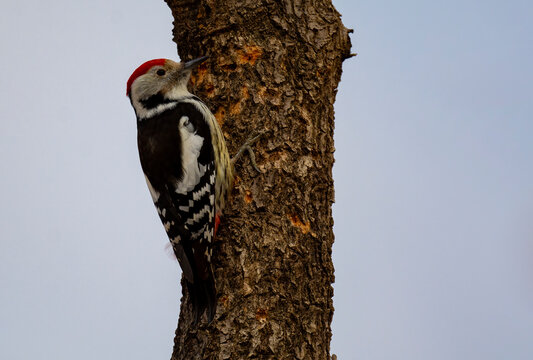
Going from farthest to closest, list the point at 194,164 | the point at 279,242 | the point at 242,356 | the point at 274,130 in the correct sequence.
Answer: the point at 194,164
the point at 274,130
the point at 279,242
the point at 242,356

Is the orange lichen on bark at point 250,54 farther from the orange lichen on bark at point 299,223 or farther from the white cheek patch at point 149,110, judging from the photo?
the orange lichen on bark at point 299,223

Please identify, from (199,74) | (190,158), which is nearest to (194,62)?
(199,74)

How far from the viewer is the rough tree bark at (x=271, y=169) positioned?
9.10 ft

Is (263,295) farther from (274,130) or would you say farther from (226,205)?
(274,130)

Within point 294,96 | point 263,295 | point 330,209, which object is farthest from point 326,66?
point 263,295

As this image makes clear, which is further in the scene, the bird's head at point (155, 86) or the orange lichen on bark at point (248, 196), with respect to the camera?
the bird's head at point (155, 86)

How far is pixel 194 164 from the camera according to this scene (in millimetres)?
3279

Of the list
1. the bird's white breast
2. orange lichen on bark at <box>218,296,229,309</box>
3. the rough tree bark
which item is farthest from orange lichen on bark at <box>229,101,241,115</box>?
orange lichen on bark at <box>218,296,229,309</box>

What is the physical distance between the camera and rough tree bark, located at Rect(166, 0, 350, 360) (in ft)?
9.10

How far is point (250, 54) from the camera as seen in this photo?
318 cm

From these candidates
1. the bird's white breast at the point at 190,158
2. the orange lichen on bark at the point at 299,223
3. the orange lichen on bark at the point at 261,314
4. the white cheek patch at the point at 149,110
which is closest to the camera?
the orange lichen on bark at the point at 261,314

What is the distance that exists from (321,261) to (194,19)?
146cm

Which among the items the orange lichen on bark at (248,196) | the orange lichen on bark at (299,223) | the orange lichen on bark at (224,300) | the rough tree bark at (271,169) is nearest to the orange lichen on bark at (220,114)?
the rough tree bark at (271,169)

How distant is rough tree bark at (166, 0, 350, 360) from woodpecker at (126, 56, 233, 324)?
3.1 inches
